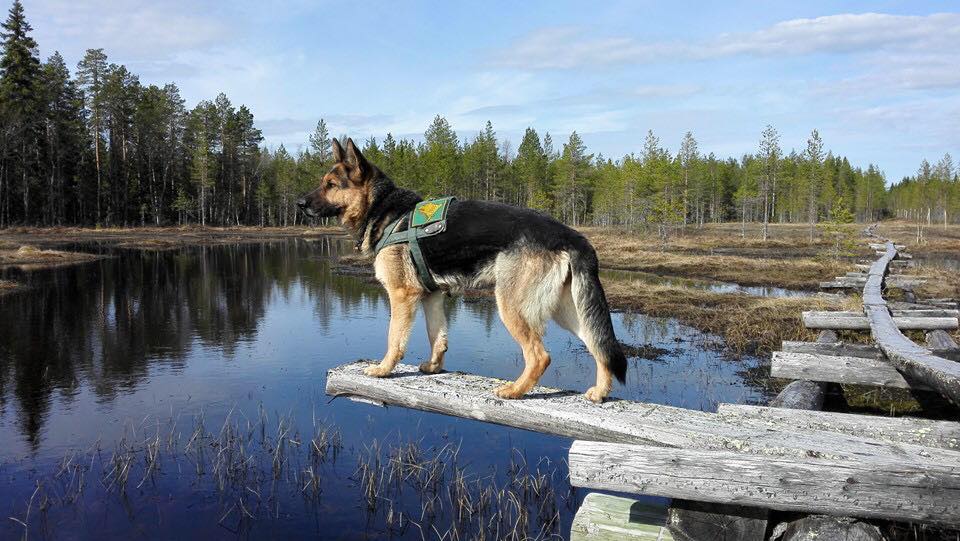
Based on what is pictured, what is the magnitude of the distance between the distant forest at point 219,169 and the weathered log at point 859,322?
3743cm

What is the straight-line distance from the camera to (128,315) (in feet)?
70.2

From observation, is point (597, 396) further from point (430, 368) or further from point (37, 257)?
point (37, 257)

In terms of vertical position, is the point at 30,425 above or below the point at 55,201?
below

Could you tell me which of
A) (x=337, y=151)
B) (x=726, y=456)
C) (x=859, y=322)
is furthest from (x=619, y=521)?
(x=859, y=322)

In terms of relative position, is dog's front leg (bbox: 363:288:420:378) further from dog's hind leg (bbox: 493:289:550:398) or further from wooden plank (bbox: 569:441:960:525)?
wooden plank (bbox: 569:441:960:525)

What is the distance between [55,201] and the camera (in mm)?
68125

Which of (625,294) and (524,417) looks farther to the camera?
(625,294)

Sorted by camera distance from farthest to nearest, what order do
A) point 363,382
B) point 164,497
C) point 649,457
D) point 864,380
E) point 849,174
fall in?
point 849,174
point 164,497
point 864,380
point 363,382
point 649,457

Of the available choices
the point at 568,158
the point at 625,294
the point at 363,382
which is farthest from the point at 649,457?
the point at 568,158

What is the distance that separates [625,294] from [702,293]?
3.46m

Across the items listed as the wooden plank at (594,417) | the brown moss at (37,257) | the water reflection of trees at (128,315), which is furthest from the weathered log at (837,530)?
the brown moss at (37,257)

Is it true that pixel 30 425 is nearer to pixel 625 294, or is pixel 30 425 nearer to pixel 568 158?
pixel 625 294

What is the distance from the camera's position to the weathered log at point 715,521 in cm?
376

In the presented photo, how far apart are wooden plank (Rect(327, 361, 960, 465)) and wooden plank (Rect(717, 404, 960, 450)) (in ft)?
Result: 1.03
